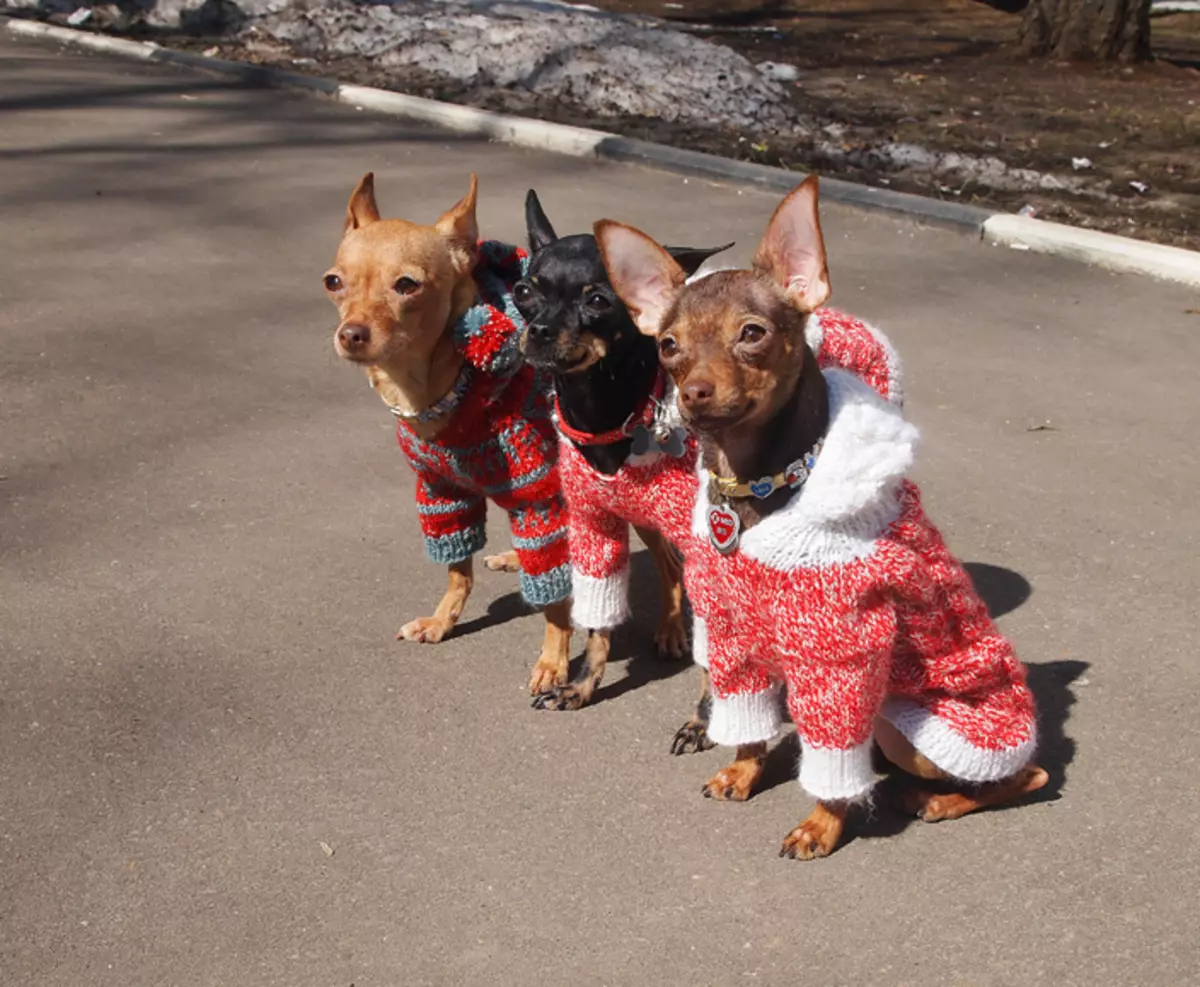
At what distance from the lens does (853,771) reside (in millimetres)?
3562

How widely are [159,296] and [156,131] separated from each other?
3.98 meters

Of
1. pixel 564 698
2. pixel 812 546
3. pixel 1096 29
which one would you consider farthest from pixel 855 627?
pixel 1096 29

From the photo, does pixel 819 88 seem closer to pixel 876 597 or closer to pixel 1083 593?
pixel 1083 593

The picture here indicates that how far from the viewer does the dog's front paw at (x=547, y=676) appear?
4.65 m

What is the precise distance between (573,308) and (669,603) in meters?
1.25

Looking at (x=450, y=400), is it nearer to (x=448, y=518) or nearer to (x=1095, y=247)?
(x=448, y=518)

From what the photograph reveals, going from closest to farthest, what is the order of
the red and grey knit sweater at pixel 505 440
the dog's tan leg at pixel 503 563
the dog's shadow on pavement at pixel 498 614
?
the red and grey knit sweater at pixel 505 440 < the dog's shadow on pavement at pixel 498 614 < the dog's tan leg at pixel 503 563

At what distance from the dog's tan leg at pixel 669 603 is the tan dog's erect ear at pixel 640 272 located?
53.8 inches

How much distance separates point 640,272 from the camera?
3561mm

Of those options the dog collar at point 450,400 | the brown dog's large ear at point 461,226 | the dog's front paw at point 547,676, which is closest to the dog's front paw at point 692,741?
the dog's front paw at point 547,676

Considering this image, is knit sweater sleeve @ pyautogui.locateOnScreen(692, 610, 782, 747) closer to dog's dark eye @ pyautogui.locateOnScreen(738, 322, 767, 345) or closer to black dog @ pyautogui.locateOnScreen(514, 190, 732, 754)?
black dog @ pyautogui.locateOnScreen(514, 190, 732, 754)

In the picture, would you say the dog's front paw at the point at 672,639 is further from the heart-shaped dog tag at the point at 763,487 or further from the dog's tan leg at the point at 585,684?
the heart-shaped dog tag at the point at 763,487

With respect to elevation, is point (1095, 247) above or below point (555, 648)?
above

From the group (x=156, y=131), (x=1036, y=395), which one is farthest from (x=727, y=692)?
(x=156, y=131)
